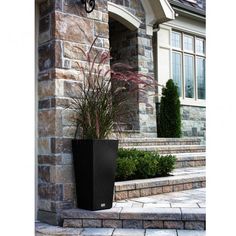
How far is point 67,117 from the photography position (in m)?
3.78

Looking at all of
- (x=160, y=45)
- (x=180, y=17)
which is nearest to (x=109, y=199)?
(x=160, y=45)

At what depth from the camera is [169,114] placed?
27.5ft

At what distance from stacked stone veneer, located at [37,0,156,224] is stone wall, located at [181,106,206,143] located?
581 cm

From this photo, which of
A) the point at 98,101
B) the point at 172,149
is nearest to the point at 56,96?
the point at 98,101

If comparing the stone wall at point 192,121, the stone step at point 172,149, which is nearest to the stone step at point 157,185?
the stone step at point 172,149

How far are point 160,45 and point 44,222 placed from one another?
612cm

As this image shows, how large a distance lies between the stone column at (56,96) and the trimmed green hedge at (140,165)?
2.92 feet

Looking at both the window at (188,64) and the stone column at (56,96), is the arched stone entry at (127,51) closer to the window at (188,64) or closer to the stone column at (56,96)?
Result: the window at (188,64)

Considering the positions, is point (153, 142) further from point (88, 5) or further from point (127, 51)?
point (88, 5)

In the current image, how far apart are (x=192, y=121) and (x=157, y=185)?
17.5 feet

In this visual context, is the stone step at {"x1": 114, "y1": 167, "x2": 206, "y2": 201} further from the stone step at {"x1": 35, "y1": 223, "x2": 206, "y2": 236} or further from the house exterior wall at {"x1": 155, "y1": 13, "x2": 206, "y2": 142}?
the house exterior wall at {"x1": 155, "y1": 13, "x2": 206, "y2": 142}

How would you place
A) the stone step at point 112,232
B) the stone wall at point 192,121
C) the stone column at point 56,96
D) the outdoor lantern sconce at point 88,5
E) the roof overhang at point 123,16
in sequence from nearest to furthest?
the stone step at point 112,232 < the stone column at point 56,96 < the outdoor lantern sconce at point 88,5 < the roof overhang at point 123,16 < the stone wall at point 192,121

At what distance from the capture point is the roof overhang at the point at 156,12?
7914 mm
